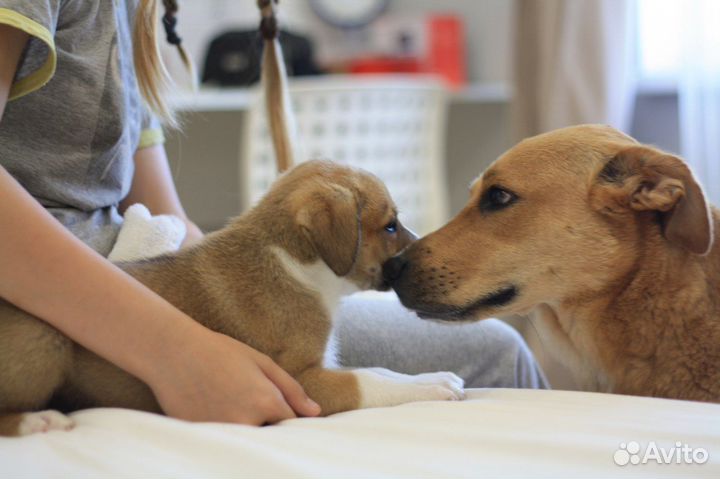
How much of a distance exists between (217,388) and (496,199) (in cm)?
50

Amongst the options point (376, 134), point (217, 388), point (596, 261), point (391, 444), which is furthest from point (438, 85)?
point (391, 444)

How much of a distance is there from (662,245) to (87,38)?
84 cm

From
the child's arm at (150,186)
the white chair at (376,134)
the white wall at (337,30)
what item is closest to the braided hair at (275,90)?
the child's arm at (150,186)

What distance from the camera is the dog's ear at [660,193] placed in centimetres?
114

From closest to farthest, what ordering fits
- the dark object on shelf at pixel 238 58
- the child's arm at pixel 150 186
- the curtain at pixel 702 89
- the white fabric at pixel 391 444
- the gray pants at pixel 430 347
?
1. the white fabric at pixel 391 444
2. the gray pants at pixel 430 347
3. the child's arm at pixel 150 186
4. the curtain at pixel 702 89
5. the dark object on shelf at pixel 238 58

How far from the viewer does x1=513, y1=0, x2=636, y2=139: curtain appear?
2.88 m

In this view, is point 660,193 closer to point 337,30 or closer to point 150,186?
point 150,186

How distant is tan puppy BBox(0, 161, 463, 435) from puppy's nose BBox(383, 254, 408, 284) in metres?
0.02

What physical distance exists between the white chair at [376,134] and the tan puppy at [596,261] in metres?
1.59

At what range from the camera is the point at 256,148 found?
2.95 metres

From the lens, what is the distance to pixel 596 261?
1.22m

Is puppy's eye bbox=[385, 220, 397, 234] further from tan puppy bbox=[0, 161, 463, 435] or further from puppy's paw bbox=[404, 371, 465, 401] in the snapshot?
puppy's paw bbox=[404, 371, 465, 401]

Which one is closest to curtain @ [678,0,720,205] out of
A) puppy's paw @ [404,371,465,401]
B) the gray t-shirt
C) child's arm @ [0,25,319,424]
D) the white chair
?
the white chair

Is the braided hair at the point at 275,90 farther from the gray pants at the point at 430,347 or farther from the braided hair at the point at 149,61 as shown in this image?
the gray pants at the point at 430,347
